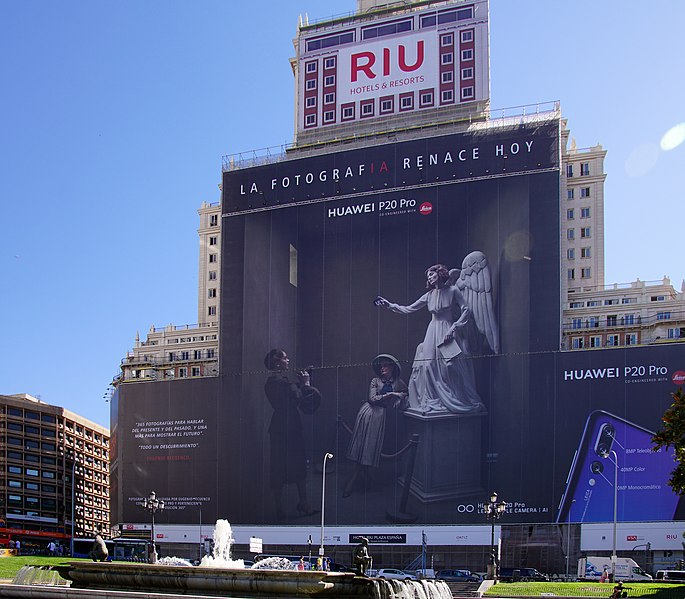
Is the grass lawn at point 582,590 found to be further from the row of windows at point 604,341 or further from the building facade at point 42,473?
the building facade at point 42,473

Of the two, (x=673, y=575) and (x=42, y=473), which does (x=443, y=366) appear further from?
(x=42, y=473)

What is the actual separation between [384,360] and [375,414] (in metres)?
5.01

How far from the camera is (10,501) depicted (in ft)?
386

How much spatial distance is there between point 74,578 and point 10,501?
90.7 m

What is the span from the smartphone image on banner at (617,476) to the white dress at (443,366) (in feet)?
31.9

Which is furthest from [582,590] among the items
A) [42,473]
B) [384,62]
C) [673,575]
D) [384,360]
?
[42,473]

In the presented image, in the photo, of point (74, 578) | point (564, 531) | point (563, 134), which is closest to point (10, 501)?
point (564, 531)

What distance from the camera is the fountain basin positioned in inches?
1191

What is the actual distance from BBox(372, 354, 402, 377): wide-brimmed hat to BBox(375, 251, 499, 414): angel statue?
162 cm

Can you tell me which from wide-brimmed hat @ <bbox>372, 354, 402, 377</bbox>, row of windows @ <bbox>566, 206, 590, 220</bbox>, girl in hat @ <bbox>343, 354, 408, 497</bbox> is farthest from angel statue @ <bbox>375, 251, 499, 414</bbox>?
row of windows @ <bbox>566, 206, 590, 220</bbox>

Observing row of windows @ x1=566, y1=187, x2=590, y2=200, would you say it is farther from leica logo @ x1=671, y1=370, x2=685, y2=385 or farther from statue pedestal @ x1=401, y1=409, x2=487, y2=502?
statue pedestal @ x1=401, y1=409, x2=487, y2=502

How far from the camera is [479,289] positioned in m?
86.3

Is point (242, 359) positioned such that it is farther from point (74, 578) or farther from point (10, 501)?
point (74, 578)

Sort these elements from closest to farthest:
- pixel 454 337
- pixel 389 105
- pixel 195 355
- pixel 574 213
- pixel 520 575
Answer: pixel 520 575 → pixel 454 337 → pixel 389 105 → pixel 574 213 → pixel 195 355
